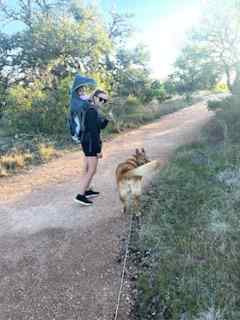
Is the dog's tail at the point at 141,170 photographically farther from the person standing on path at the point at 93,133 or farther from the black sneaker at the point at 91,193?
the black sneaker at the point at 91,193

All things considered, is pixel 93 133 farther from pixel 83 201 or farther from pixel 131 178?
pixel 83 201

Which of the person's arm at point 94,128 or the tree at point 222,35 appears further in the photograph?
the tree at point 222,35

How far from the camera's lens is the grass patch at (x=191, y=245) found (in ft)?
9.04

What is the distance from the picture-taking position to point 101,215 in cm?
440

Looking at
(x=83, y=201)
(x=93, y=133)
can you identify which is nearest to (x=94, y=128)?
(x=93, y=133)

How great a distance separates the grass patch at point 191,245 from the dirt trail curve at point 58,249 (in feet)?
0.99

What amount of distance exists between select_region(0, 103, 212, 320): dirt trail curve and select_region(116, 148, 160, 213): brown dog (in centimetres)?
26

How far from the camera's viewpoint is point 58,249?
12.4 feet

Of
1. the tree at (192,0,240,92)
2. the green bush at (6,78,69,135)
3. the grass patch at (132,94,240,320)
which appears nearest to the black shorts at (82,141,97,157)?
the grass patch at (132,94,240,320)

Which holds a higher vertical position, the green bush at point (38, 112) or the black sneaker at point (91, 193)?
the green bush at point (38, 112)

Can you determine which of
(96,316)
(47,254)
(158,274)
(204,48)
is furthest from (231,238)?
(204,48)

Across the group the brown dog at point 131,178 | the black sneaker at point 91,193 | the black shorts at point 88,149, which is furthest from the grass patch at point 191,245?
the black shorts at point 88,149

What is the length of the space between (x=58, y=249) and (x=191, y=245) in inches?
56.3

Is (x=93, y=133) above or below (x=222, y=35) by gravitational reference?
below
